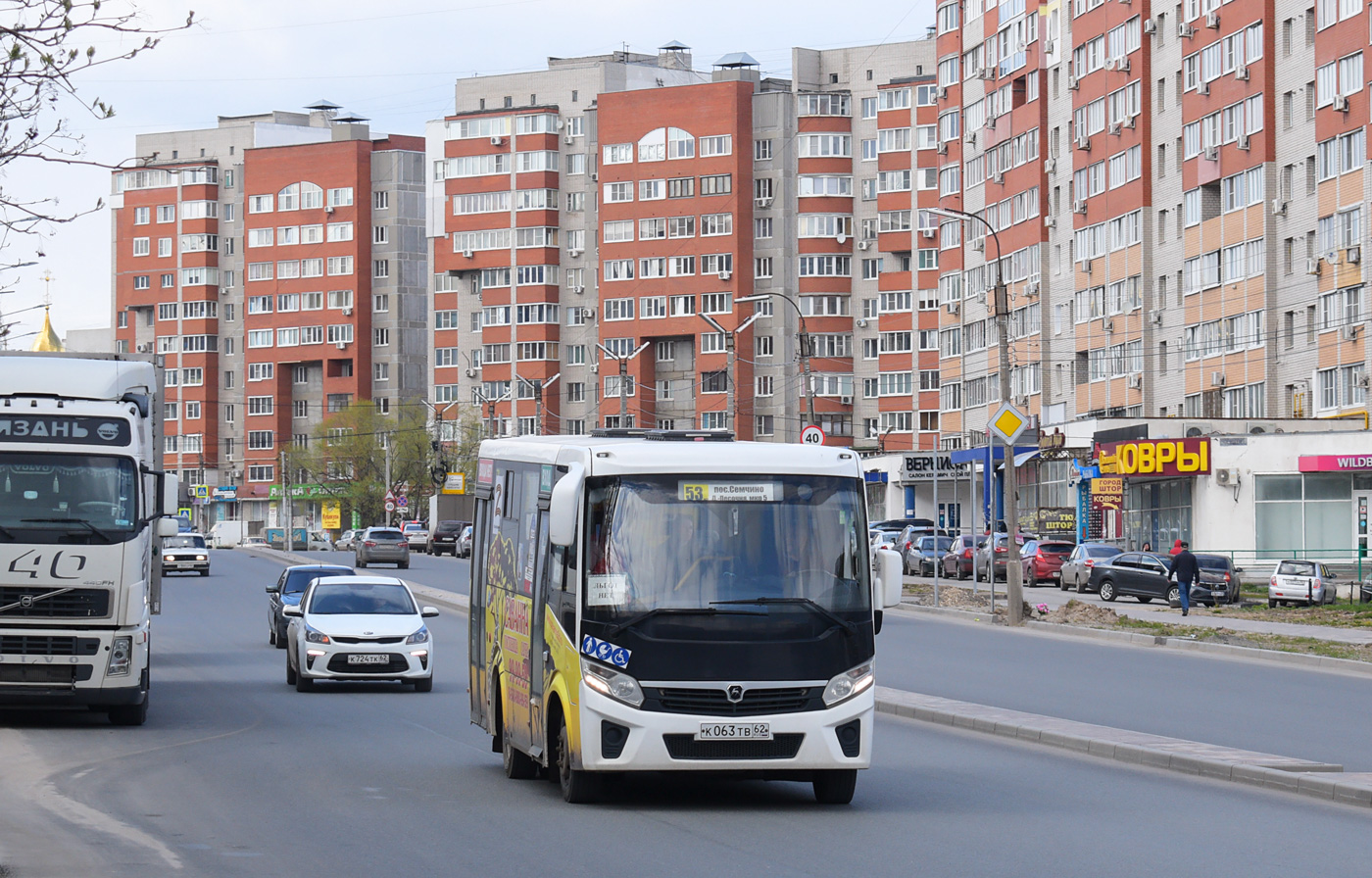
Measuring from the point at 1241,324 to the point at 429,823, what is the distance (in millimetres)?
60292

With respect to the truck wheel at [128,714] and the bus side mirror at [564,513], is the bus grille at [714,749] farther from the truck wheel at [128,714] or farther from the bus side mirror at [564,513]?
the truck wheel at [128,714]

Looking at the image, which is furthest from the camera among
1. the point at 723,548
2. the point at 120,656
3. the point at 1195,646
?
the point at 1195,646

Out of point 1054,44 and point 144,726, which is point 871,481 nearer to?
point 1054,44

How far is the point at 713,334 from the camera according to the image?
118 meters

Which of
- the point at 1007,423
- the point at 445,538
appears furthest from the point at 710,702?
the point at 445,538

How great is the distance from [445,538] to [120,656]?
70.7 meters

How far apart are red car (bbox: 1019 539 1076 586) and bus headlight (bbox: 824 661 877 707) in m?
45.8

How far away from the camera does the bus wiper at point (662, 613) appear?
39.7 feet

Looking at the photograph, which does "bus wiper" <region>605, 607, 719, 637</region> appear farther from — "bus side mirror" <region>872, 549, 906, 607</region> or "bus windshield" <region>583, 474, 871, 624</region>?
"bus side mirror" <region>872, 549, 906, 607</region>

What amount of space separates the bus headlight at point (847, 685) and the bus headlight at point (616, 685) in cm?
122

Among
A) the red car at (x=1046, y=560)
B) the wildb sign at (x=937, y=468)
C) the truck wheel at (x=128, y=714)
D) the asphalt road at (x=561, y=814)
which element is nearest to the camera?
the asphalt road at (x=561, y=814)

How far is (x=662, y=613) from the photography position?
12148mm

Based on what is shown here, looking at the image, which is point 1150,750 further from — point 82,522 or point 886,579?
point 82,522

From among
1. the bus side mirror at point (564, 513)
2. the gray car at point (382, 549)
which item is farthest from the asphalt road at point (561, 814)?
the gray car at point (382, 549)
